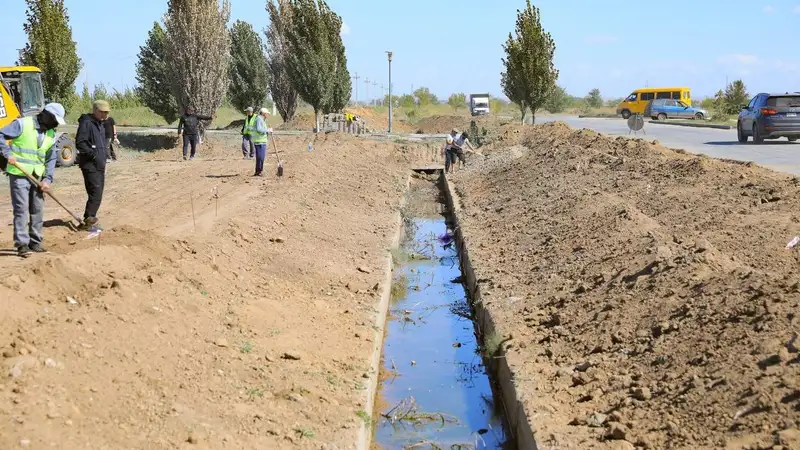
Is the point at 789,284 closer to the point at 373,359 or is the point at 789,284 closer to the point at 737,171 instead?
the point at 373,359

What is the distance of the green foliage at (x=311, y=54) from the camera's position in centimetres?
3578

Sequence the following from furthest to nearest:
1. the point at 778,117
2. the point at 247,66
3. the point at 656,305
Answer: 1. the point at 247,66
2. the point at 778,117
3. the point at 656,305

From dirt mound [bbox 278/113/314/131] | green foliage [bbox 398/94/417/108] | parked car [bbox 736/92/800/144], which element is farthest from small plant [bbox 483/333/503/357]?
green foliage [bbox 398/94/417/108]

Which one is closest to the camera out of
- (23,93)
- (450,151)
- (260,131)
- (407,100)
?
(260,131)

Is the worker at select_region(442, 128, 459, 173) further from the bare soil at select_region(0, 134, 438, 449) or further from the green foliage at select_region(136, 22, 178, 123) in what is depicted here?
the green foliage at select_region(136, 22, 178, 123)

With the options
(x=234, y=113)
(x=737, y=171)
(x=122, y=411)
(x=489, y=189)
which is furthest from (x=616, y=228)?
(x=234, y=113)

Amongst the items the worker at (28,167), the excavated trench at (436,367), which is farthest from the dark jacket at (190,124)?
the worker at (28,167)

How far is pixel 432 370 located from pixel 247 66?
128 ft

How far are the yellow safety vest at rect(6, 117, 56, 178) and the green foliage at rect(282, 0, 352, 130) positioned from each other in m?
26.8

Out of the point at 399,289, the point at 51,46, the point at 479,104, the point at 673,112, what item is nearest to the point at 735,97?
the point at 673,112

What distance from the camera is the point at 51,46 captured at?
33.6m

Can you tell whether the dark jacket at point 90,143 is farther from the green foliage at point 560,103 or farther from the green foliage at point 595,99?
the green foliage at point 595,99

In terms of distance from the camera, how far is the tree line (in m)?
30.7

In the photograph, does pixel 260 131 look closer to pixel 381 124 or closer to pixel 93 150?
pixel 93 150
